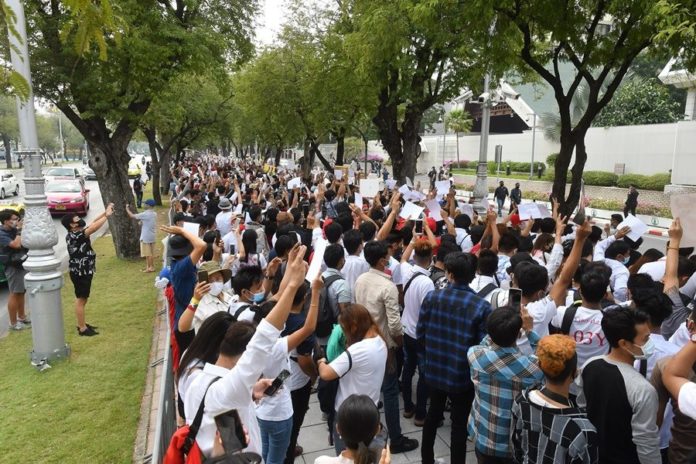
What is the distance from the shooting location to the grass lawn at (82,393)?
473 centimetres

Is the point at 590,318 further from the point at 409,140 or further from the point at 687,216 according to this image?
the point at 409,140

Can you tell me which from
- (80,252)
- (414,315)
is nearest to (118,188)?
(80,252)

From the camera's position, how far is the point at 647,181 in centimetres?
2512

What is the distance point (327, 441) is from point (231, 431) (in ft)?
8.47

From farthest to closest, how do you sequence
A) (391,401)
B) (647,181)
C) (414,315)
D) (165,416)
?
(647,181)
(414,315)
(391,401)
(165,416)

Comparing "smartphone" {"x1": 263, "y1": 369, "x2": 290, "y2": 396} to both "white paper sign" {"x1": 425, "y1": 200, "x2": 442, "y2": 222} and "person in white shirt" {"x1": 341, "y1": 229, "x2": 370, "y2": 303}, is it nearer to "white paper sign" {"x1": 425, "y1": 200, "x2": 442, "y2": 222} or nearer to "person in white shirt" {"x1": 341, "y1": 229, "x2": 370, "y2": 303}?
"person in white shirt" {"x1": 341, "y1": 229, "x2": 370, "y2": 303}

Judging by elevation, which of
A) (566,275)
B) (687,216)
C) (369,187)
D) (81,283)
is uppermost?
(687,216)

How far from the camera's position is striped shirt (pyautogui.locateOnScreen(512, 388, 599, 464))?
2.67 m

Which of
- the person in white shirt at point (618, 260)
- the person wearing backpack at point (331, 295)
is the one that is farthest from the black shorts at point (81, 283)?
the person in white shirt at point (618, 260)

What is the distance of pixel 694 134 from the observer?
21.7m

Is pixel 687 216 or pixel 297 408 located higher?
pixel 687 216

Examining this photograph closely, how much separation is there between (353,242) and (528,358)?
2528mm

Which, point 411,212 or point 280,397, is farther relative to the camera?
point 411,212

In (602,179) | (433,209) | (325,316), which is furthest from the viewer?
(602,179)
